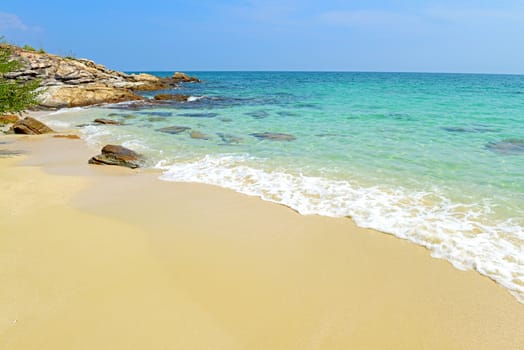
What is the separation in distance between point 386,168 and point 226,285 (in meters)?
6.43

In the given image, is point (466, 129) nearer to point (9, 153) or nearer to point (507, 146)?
point (507, 146)

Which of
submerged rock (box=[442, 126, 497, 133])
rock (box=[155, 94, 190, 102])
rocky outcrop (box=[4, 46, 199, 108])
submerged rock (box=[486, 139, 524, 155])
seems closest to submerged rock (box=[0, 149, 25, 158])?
rocky outcrop (box=[4, 46, 199, 108])

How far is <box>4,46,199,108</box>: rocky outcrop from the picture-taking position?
28391mm

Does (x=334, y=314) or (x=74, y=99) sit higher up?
(x=74, y=99)

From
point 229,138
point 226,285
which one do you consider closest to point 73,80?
point 229,138

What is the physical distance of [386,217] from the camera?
6223 millimetres

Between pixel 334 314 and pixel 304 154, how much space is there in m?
7.61

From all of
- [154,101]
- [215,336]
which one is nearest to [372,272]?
[215,336]

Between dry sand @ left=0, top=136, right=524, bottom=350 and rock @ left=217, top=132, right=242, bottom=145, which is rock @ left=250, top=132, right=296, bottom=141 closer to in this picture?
rock @ left=217, top=132, right=242, bottom=145

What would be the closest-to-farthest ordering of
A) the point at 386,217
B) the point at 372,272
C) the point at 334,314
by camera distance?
1. the point at 334,314
2. the point at 372,272
3. the point at 386,217

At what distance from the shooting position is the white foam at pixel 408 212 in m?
4.86

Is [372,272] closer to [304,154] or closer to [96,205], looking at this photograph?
[96,205]

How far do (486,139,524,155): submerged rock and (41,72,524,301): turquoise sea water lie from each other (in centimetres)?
3

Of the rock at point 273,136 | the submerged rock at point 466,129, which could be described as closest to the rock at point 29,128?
the rock at point 273,136
